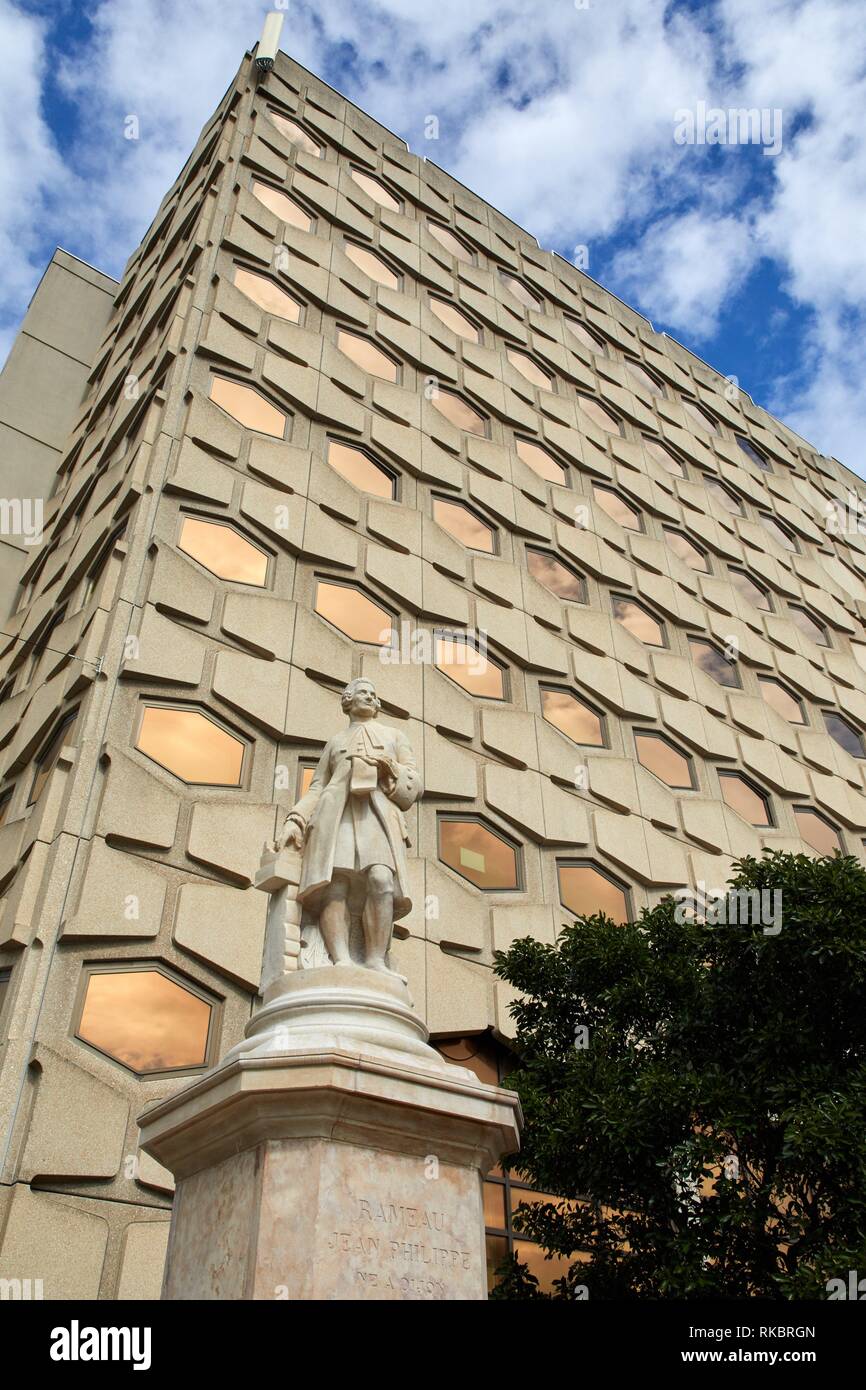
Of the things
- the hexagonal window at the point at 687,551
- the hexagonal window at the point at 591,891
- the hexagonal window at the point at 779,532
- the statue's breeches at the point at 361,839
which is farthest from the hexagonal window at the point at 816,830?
the statue's breeches at the point at 361,839

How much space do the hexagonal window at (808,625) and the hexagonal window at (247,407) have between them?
1654 cm

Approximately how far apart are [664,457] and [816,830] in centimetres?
1162

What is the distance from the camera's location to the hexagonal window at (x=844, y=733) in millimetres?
27125

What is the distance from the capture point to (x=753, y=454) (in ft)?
114

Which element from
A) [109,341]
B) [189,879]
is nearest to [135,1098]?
[189,879]

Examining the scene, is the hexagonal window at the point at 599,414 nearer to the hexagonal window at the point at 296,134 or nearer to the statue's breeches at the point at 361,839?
the hexagonal window at the point at 296,134

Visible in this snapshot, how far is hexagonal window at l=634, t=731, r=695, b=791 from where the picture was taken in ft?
67.5

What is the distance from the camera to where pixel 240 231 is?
21.0 metres

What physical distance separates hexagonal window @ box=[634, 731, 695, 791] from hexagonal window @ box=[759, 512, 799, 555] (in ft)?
41.9

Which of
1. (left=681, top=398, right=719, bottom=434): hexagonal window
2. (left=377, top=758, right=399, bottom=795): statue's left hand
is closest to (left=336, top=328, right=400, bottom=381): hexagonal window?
(left=681, top=398, right=719, bottom=434): hexagonal window

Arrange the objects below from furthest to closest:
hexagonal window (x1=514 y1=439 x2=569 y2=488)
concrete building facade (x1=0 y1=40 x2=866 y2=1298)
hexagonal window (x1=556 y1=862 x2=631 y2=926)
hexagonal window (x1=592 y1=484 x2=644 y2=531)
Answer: hexagonal window (x1=592 y1=484 x2=644 y2=531)
hexagonal window (x1=514 y1=439 x2=569 y2=488)
hexagonal window (x1=556 y1=862 x2=631 y2=926)
concrete building facade (x1=0 y1=40 x2=866 y2=1298)

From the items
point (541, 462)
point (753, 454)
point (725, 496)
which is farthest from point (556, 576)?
point (753, 454)

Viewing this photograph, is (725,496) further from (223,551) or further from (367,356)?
(223,551)

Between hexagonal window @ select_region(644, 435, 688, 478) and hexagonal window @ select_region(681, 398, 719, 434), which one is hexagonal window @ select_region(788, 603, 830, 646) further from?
hexagonal window @ select_region(681, 398, 719, 434)
